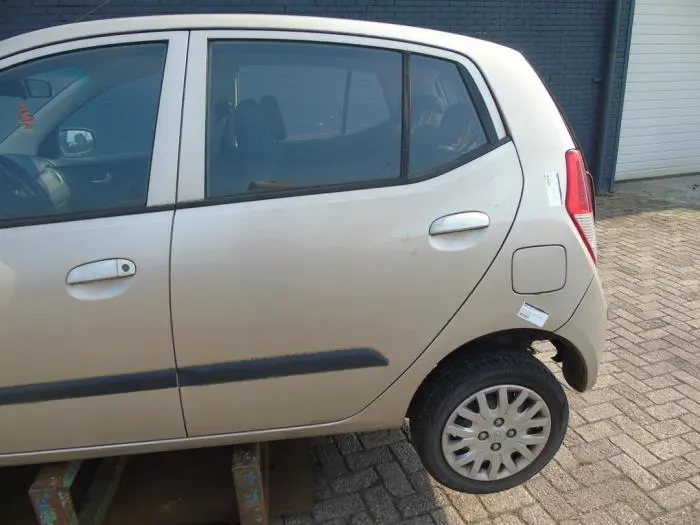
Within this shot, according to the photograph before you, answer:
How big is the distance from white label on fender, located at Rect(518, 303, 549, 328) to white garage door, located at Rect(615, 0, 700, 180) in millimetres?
6863

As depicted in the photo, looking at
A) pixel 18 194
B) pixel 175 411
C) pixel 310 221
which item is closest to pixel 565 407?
pixel 310 221

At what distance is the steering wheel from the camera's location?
1767 mm

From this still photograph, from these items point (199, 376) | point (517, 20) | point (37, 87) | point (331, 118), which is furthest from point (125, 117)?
point (517, 20)

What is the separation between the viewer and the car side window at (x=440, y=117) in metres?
1.93

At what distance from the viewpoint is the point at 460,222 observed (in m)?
1.86

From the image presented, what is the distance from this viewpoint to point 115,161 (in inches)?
71.9

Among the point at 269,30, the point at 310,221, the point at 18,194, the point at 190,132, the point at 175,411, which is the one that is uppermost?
the point at 269,30

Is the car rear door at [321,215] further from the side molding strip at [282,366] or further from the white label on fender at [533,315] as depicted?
the white label on fender at [533,315]

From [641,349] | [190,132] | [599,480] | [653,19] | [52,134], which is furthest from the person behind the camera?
[653,19]

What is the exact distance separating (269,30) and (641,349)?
2934 mm

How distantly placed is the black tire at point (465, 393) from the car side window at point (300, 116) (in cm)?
77

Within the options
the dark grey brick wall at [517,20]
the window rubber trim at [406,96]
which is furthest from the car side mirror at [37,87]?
the dark grey brick wall at [517,20]

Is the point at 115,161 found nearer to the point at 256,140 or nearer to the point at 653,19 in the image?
the point at 256,140

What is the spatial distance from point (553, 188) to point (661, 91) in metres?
7.36
